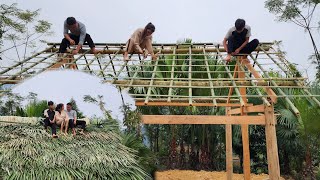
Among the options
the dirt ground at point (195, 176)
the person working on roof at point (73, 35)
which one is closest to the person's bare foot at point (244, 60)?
the person working on roof at point (73, 35)

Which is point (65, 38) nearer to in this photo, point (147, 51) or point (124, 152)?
point (147, 51)

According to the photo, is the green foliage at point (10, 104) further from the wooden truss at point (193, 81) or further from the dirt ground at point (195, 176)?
the dirt ground at point (195, 176)

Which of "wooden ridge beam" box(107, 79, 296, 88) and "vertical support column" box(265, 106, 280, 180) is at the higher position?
"wooden ridge beam" box(107, 79, 296, 88)

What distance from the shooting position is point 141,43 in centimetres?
814

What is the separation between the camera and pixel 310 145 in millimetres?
11633

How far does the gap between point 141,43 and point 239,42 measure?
1.85m

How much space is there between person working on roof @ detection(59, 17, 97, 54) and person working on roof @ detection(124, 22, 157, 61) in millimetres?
814

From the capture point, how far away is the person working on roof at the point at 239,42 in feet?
25.2

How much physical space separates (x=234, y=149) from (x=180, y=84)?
8624 millimetres

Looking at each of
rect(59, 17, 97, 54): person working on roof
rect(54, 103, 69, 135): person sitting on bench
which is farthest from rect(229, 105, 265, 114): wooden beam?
rect(54, 103, 69, 135): person sitting on bench

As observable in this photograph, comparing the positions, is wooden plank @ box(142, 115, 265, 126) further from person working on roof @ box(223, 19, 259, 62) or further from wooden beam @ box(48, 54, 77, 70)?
wooden beam @ box(48, 54, 77, 70)

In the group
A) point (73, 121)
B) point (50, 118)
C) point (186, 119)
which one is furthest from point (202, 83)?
point (50, 118)

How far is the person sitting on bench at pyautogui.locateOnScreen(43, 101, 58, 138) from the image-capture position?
13.6ft

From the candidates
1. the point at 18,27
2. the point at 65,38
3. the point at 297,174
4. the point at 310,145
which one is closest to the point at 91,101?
the point at 65,38
